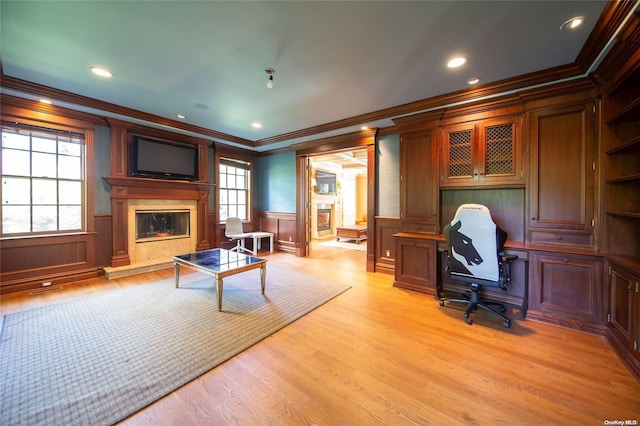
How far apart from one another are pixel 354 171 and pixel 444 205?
19.9ft

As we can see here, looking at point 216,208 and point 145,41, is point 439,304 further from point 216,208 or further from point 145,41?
point 216,208

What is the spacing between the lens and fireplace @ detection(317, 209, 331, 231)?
8469mm

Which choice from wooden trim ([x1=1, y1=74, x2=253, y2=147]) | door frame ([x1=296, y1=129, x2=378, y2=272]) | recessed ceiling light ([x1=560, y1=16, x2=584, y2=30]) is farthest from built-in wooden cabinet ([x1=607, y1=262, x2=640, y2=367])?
wooden trim ([x1=1, y1=74, x2=253, y2=147])

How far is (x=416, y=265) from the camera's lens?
11.3 ft

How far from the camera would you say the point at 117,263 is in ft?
13.5

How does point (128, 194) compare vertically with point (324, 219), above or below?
above

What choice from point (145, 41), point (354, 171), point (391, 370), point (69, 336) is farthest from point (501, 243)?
point (354, 171)

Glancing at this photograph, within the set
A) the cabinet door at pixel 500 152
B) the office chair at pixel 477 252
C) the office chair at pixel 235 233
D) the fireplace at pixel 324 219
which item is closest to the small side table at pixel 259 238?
the office chair at pixel 235 233

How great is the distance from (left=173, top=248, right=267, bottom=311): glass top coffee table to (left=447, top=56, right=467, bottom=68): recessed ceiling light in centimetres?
304

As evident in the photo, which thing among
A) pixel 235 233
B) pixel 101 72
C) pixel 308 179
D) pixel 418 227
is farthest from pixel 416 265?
pixel 101 72

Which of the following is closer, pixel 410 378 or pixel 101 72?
pixel 410 378

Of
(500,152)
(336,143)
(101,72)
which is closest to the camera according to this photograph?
(101,72)

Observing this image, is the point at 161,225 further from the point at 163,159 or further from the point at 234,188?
the point at 234,188

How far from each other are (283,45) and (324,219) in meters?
6.72
